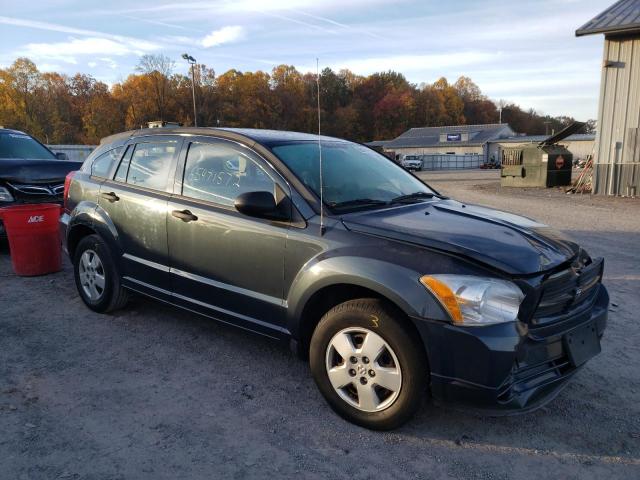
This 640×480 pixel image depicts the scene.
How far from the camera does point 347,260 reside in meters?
2.92

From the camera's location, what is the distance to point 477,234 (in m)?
2.99

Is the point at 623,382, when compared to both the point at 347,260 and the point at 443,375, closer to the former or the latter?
the point at 443,375

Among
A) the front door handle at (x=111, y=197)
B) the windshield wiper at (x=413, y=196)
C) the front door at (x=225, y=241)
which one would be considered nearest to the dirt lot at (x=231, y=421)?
the front door at (x=225, y=241)

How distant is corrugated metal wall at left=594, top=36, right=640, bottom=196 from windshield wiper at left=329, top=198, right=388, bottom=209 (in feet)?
49.6

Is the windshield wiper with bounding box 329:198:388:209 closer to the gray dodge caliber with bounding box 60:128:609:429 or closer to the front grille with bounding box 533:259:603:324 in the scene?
the gray dodge caliber with bounding box 60:128:609:429

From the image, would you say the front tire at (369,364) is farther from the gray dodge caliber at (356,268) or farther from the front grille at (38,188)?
the front grille at (38,188)

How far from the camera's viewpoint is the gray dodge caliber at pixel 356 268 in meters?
2.61

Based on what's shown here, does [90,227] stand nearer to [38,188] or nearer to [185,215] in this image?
[185,215]

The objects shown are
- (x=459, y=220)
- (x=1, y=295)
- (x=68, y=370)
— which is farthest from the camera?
(x=1, y=295)

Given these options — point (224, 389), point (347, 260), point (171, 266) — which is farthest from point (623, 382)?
point (171, 266)

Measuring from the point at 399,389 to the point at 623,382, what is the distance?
71.9 inches

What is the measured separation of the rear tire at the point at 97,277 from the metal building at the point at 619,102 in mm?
15903

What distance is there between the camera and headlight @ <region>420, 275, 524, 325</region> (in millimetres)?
2564

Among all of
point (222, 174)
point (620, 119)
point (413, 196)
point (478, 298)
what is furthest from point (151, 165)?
point (620, 119)
